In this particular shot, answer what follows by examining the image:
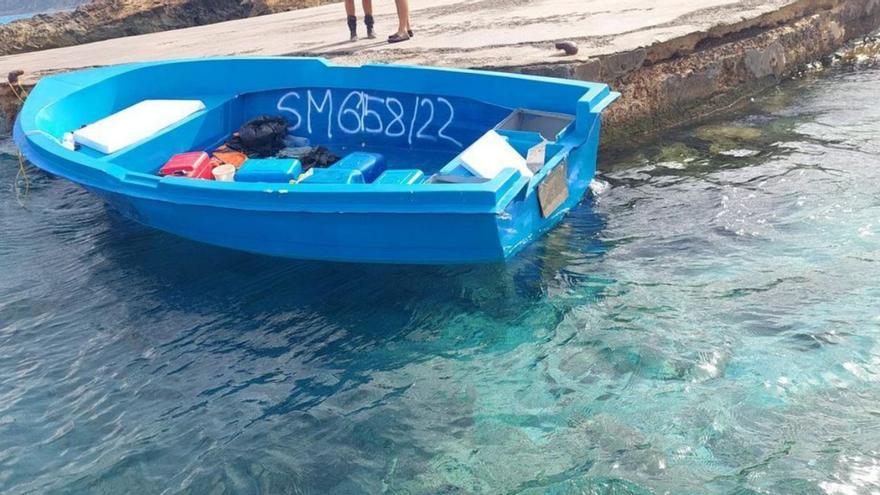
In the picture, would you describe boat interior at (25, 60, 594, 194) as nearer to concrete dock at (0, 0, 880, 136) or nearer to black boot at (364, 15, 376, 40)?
concrete dock at (0, 0, 880, 136)

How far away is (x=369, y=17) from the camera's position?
7.64 meters

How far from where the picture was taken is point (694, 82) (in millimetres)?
6711

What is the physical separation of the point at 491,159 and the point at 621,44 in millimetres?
2502

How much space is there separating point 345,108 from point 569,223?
1981 mm

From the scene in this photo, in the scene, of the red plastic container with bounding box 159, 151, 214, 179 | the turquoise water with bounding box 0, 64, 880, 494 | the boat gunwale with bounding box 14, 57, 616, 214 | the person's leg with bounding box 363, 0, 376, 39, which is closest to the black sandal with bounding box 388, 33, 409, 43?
the person's leg with bounding box 363, 0, 376, 39

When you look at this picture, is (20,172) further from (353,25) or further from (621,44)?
(621,44)

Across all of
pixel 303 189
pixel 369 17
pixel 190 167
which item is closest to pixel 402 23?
pixel 369 17

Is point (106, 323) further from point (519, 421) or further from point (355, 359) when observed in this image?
point (519, 421)

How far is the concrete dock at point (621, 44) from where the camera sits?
251 inches

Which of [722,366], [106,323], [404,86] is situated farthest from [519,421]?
[404,86]

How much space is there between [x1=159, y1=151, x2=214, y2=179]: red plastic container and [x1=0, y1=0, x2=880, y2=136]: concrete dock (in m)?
1.95

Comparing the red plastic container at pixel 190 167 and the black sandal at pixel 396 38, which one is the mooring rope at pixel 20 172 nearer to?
the red plastic container at pixel 190 167

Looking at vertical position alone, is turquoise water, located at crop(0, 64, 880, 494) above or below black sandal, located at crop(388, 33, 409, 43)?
below

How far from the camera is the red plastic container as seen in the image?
5363 mm
